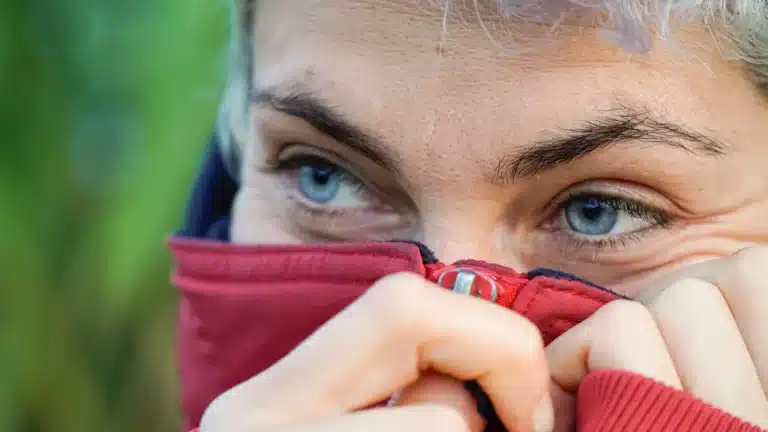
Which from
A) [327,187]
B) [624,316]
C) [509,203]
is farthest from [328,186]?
[624,316]

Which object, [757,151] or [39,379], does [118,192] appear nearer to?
[39,379]

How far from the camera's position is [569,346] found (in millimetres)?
637

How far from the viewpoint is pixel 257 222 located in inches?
37.6

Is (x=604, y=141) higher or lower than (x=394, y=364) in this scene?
higher

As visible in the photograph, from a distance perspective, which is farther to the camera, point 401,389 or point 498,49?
point 498,49

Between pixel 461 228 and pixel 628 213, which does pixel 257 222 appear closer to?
pixel 461 228

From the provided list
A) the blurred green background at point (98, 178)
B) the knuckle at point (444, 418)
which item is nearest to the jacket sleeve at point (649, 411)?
the knuckle at point (444, 418)

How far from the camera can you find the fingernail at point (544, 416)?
1.92 ft

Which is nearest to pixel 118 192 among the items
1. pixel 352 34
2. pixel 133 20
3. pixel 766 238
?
pixel 133 20

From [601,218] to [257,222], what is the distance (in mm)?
388

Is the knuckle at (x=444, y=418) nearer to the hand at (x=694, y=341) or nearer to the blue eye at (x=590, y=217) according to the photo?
the hand at (x=694, y=341)

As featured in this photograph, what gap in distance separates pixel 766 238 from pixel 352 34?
43cm

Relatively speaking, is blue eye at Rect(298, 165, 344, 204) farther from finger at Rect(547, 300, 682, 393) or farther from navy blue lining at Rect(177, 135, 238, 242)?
finger at Rect(547, 300, 682, 393)

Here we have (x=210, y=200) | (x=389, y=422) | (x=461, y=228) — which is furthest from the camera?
(x=210, y=200)
